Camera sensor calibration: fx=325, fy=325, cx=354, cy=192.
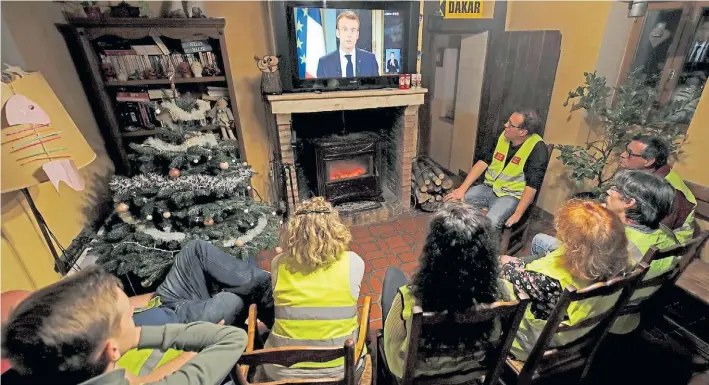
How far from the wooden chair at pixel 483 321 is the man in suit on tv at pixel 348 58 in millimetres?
2148

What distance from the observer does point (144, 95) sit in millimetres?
2324

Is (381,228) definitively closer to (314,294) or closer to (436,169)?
(436,169)

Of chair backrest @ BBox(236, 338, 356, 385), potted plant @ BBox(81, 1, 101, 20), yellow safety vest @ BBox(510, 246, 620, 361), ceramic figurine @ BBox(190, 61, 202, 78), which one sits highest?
potted plant @ BBox(81, 1, 101, 20)

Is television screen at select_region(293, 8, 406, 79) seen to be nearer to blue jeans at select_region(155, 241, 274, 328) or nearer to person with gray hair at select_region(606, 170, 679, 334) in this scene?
blue jeans at select_region(155, 241, 274, 328)

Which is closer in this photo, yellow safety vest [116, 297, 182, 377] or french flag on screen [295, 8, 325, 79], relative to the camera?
yellow safety vest [116, 297, 182, 377]

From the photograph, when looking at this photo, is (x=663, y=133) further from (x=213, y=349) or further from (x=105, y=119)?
(x=105, y=119)

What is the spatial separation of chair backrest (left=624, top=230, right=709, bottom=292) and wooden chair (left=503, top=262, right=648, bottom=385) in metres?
0.07

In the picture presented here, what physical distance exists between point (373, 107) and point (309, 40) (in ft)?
2.39

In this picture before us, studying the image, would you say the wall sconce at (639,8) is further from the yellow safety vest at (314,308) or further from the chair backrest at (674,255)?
the yellow safety vest at (314,308)

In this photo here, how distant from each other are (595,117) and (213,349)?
295cm

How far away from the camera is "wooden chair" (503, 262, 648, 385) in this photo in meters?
1.08

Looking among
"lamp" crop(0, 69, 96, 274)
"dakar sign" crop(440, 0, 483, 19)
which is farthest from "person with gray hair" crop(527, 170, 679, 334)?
"lamp" crop(0, 69, 96, 274)

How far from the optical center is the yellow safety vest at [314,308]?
116 centimetres

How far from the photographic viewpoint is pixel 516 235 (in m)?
2.42
